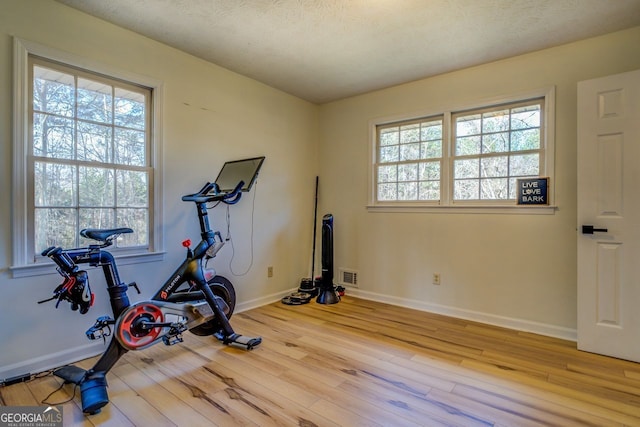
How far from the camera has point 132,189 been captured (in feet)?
8.88

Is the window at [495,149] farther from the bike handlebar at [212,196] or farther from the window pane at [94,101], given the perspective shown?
the window pane at [94,101]

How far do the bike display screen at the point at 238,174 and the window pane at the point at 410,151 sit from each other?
5.98ft

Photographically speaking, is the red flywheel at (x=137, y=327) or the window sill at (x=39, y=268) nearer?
the red flywheel at (x=137, y=327)

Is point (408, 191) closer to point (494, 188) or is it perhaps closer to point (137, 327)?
point (494, 188)

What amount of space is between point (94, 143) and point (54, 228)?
71 cm

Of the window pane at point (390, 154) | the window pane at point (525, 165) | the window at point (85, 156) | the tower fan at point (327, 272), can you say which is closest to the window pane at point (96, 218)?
the window at point (85, 156)

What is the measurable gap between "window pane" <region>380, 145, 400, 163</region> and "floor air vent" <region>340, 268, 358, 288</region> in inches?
59.0

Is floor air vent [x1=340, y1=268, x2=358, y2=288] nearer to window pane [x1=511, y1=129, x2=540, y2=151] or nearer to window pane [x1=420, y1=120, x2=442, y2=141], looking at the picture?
window pane [x1=420, y1=120, x2=442, y2=141]

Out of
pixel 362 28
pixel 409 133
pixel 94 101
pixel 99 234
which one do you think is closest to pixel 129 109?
pixel 94 101

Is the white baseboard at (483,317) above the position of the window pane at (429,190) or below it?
below

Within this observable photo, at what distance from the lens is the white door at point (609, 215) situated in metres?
2.39

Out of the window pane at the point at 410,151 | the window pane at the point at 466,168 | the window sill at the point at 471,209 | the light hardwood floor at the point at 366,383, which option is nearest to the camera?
the light hardwood floor at the point at 366,383

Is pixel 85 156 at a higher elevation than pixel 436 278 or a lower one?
higher

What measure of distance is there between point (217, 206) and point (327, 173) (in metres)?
1.71
